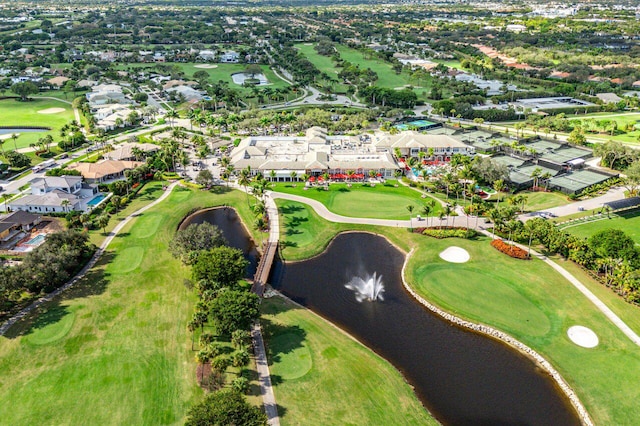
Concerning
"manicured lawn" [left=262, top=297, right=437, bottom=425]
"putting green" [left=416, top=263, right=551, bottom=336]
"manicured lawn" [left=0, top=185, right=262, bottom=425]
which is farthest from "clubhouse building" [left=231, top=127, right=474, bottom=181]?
"manicured lawn" [left=262, top=297, right=437, bottom=425]

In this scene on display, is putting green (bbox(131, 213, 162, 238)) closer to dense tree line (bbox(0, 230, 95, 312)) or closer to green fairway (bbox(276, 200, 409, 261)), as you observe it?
dense tree line (bbox(0, 230, 95, 312))

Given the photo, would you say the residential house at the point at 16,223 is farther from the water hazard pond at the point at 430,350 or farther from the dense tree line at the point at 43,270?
the water hazard pond at the point at 430,350

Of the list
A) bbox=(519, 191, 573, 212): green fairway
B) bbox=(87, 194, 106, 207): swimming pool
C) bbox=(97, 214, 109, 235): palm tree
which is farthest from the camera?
bbox=(519, 191, 573, 212): green fairway

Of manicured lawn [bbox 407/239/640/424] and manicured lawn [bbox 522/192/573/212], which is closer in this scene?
manicured lawn [bbox 407/239/640/424]

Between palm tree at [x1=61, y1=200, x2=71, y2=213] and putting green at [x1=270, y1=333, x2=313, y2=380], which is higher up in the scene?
palm tree at [x1=61, y1=200, x2=71, y2=213]

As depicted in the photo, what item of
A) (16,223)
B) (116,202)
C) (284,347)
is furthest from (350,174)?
(16,223)

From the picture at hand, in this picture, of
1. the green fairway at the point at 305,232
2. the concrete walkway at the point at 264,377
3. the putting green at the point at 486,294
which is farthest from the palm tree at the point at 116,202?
the putting green at the point at 486,294
